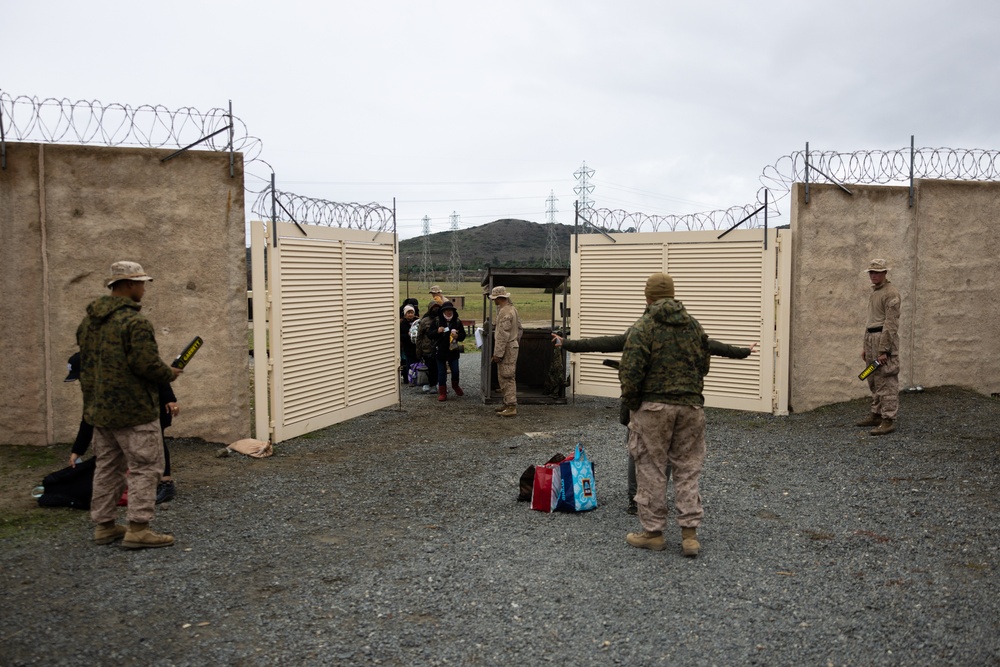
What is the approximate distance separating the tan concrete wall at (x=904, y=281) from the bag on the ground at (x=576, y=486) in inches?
208

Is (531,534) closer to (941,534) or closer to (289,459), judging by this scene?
(941,534)

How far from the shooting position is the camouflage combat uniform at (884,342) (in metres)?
8.84

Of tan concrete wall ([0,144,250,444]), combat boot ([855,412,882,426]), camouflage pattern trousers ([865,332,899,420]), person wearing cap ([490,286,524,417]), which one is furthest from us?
person wearing cap ([490,286,524,417])

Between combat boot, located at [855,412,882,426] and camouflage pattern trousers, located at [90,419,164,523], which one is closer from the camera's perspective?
camouflage pattern trousers, located at [90,419,164,523]

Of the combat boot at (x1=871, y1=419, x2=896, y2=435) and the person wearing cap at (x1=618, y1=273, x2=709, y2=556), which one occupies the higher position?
the person wearing cap at (x1=618, y1=273, x2=709, y2=556)

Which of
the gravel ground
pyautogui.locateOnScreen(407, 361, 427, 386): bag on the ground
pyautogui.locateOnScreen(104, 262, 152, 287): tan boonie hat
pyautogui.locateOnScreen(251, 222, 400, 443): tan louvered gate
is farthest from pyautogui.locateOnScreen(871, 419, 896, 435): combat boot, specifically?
pyautogui.locateOnScreen(104, 262, 152, 287): tan boonie hat

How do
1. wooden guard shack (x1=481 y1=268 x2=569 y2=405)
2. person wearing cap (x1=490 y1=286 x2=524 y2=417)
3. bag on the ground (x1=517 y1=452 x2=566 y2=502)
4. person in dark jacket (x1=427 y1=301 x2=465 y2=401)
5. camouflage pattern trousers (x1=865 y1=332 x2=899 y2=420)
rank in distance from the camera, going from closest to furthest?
bag on the ground (x1=517 y1=452 x2=566 y2=502), camouflage pattern trousers (x1=865 y1=332 x2=899 y2=420), person wearing cap (x1=490 y1=286 x2=524 y2=417), wooden guard shack (x1=481 y1=268 x2=569 y2=405), person in dark jacket (x1=427 y1=301 x2=465 y2=401)

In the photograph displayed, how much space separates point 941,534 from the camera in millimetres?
5789

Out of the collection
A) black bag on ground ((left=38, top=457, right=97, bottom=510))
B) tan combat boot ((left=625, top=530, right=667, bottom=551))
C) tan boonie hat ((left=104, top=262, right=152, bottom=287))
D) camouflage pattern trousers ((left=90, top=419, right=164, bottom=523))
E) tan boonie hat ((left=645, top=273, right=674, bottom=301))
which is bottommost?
tan combat boot ((left=625, top=530, right=667, bottom=551))

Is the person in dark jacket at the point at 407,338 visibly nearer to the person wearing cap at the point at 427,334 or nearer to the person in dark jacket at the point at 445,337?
the person wearing cap at the point at 427,334

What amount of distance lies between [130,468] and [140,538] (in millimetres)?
491

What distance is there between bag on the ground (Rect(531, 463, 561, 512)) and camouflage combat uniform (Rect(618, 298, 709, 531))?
1069 mm

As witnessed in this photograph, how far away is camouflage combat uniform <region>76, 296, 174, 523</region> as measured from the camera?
5316mm

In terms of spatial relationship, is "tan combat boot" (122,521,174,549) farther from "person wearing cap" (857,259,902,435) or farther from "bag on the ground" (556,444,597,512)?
"person wearing cap" (857,259,902,435)
